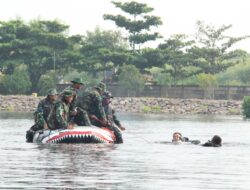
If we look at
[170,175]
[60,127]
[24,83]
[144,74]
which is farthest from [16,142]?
[144,74]

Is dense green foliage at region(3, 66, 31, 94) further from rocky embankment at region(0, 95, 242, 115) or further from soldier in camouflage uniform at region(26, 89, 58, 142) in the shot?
soldier in camouflage uniform at region(26, 89, 58, 142)

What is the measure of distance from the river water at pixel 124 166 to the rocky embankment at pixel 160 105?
225ft

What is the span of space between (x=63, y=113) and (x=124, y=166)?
7757 mm

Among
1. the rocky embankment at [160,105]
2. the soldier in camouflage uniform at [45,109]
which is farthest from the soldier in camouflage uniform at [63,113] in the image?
the rocky embankment at [160,105]

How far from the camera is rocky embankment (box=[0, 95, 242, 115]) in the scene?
112 metres

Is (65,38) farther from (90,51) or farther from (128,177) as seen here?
(128,177)

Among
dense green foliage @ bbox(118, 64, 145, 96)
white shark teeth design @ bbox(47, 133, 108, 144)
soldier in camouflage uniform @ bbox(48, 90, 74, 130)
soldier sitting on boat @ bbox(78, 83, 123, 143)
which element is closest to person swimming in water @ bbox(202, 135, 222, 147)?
soldier sitting on boat @ bbox(78, 83, 123, 143)

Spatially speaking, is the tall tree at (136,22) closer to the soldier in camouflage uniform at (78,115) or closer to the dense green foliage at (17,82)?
the dense green foliage at (17,82)

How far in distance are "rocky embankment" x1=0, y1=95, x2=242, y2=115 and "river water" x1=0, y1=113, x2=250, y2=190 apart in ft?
225

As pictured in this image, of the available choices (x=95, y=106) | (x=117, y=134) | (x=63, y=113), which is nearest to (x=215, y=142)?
(x=117, y=134)

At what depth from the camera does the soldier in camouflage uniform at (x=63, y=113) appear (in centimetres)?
3722

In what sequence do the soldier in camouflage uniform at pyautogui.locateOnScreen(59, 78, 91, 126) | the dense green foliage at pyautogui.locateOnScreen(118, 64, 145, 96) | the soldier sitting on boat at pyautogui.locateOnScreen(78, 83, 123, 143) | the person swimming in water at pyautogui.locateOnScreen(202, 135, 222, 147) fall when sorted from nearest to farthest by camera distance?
the soldier in camouflage uniform at pyautogui.locateOnScreen(59, 78, 91, 126), the soldier sitting on boat at pyautogui.locateOnScreen(78, 83, 123, 143), the person swimming in water at pyautogui.locateOnScreen(202, 135, 222, 147), the dense green foliage at pyautogui.locateOnScreen(118, 64, 145, 96)

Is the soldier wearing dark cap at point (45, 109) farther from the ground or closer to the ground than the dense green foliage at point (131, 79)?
closer to the ground

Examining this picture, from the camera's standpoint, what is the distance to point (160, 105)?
381 feet
